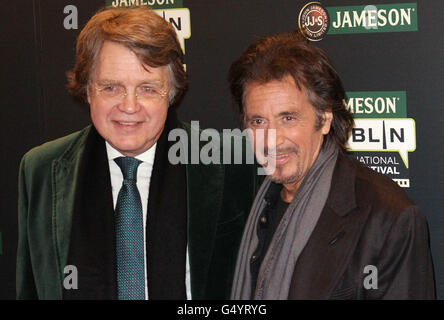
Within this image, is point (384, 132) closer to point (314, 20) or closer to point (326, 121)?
point (314, 20)

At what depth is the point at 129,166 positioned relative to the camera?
7.13 feet

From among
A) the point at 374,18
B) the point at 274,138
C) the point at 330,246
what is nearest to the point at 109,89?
the point at 274,138

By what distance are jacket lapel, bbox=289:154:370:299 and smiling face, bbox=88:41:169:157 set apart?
0.60m

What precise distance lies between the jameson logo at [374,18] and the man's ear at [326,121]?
0.76 meters

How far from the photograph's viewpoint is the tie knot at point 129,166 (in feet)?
7.10

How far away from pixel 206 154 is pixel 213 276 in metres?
0.40

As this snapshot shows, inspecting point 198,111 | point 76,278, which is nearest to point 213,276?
point 76,278

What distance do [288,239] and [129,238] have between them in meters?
0.50

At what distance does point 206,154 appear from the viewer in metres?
2.23

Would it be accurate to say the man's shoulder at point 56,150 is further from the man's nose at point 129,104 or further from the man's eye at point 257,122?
the man's eye at point 257,122

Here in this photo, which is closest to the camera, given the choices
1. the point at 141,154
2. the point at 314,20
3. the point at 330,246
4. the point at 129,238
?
the point at 330,246

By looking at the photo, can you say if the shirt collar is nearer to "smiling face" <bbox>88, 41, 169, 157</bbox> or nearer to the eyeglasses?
"smiling face" <bbox>88, 41, 169, 157</bbox>

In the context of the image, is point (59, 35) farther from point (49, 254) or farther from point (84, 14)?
point (49, 254)

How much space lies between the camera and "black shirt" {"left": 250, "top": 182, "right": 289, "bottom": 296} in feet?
6.77
